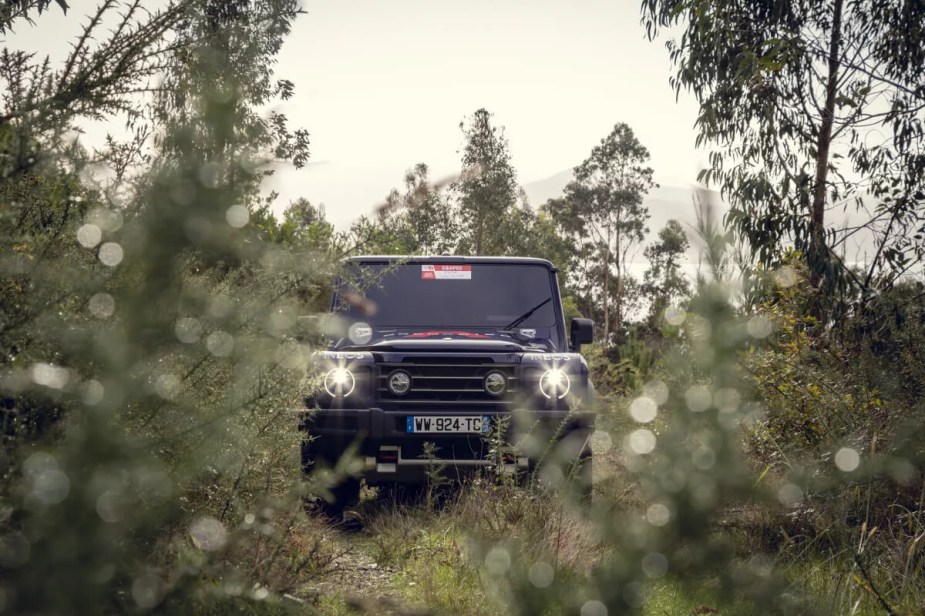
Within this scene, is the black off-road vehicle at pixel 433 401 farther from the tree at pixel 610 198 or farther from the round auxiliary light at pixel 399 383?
the tree at pixel 610 198

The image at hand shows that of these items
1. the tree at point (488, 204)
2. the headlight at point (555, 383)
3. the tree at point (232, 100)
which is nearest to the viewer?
the tree at point (232, 100)

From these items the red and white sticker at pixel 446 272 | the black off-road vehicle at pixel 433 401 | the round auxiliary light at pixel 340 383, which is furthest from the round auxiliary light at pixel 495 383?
the red and white sticker at pixel 446 272

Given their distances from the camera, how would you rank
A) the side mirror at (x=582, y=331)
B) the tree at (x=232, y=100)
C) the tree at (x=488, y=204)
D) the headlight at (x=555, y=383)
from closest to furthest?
1. the tree at (x=232, y=100)
2. the headlight at (x=555, y=383)
3. the side mirror at (x=582, y=331)
4. the tree at (x=488, y=204)

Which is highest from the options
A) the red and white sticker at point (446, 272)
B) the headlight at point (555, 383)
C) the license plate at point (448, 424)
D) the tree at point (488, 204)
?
the tree at point (488, 204)

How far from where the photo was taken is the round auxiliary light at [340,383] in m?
5.51

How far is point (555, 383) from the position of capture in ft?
18.7

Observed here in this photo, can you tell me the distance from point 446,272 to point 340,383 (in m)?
1.79

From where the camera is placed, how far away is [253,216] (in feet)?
6.03

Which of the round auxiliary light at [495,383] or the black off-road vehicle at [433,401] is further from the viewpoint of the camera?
the round auxiliary light at [495,383]

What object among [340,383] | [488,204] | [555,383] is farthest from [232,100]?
[488,204]

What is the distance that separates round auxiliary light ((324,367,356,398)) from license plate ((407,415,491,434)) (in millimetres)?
462

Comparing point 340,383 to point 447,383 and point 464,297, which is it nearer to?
point 447,383

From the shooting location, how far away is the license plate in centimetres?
558

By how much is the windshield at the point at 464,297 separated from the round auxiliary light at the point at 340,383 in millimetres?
1192
